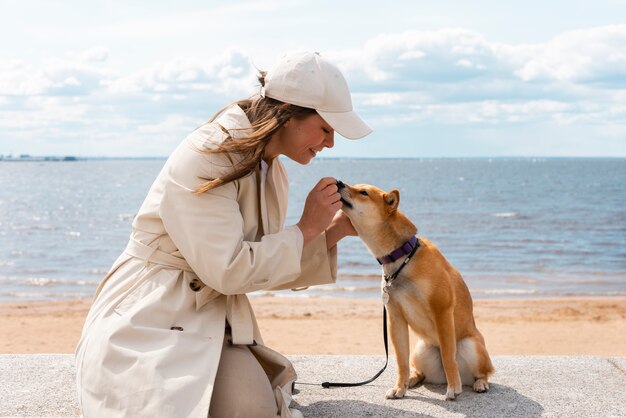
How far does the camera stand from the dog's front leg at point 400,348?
13.0 feet

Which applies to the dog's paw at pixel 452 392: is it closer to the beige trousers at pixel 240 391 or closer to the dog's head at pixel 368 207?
the dog's head at pixel 368 207

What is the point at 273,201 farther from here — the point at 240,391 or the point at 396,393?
the point at 396,393

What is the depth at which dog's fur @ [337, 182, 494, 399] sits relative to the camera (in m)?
3.78

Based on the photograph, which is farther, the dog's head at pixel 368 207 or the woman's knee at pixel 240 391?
the dog's head at pixel 368 207

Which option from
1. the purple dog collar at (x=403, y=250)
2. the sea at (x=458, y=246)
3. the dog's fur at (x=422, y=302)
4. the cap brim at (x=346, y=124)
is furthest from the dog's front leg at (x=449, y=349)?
the sea at (x=458, y=246)

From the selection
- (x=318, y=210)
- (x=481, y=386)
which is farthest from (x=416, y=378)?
(x=318, y=210)

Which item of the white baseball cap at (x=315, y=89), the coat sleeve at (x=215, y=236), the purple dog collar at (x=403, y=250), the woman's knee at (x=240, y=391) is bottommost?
the woman's knee at (x=240, y=391)

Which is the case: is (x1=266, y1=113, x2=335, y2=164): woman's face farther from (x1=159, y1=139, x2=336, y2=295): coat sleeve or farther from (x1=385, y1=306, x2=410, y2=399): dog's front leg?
(x1=385, y1=306, x2=410, y2=399): dog's front leg

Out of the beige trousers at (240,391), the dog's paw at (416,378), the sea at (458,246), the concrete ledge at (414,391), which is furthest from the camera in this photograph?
the sea at (458,246)

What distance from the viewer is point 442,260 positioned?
3936mm

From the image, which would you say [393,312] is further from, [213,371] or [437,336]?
[213,371]

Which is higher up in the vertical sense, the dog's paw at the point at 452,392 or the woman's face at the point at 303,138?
the woman's face at the point at 303,138

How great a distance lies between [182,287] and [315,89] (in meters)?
1.05

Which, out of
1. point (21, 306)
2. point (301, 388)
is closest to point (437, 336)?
point (301, 388)
